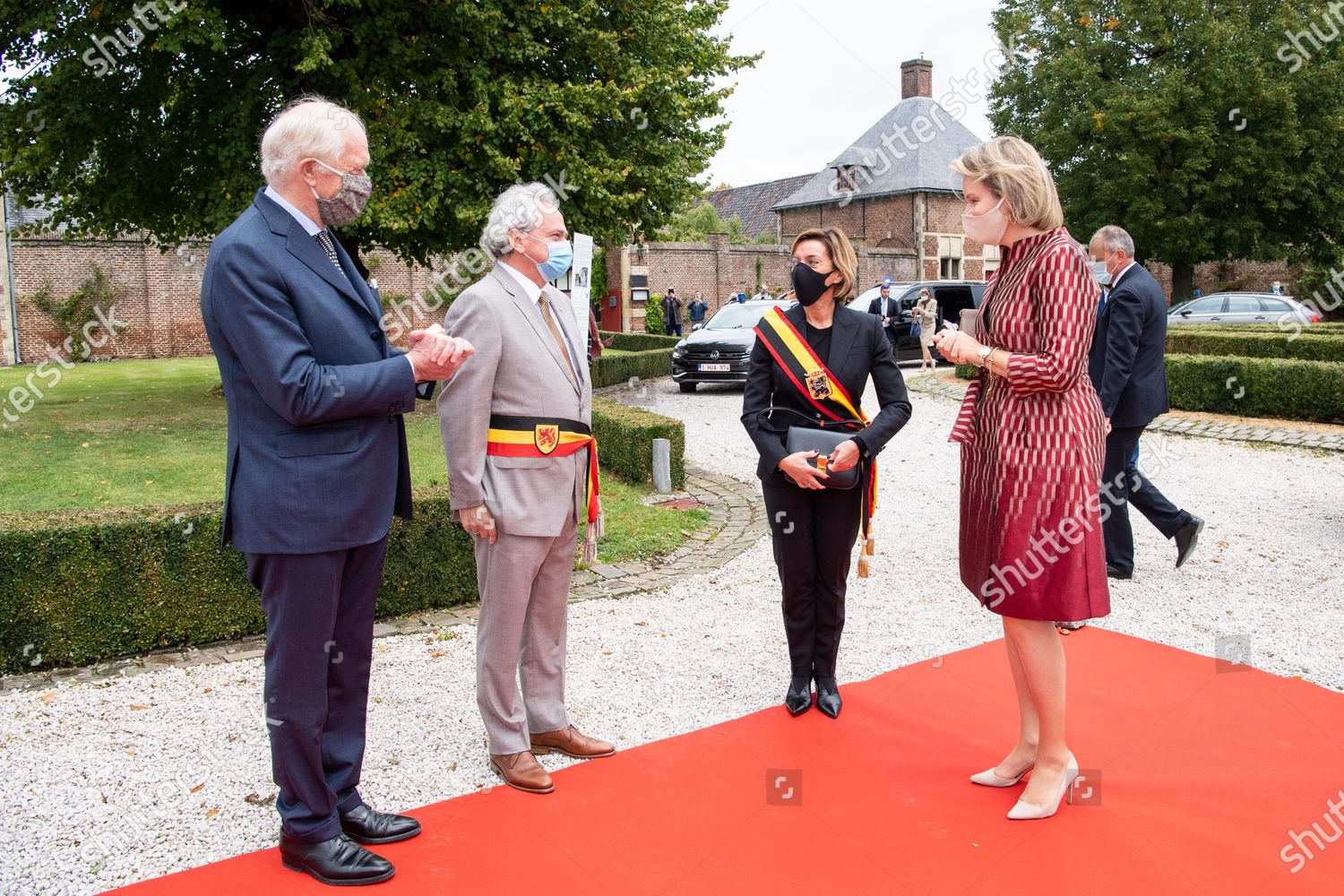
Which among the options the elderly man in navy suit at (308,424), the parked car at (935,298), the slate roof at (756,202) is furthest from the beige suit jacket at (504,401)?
the slate roof at (756,202)

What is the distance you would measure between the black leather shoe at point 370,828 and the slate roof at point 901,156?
39535 millimetres

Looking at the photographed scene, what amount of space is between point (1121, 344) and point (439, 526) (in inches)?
171

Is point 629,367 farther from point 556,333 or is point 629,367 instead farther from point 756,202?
point 756,202

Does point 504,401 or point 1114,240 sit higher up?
point 1114,240

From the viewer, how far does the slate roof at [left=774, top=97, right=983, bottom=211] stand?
132 feet

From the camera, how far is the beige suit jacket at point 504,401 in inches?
136

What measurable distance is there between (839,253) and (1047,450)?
128 centimetres

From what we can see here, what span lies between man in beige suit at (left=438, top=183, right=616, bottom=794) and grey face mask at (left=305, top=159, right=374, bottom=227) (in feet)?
1.95

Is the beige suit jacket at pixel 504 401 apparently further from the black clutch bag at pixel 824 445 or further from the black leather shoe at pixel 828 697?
the black leather shoe at pixel 828 697

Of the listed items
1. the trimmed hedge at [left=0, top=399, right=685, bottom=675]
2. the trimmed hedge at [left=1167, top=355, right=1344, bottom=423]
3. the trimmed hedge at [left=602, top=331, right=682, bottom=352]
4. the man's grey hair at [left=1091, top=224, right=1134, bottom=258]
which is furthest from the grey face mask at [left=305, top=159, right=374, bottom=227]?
the trimmed hedge at [left=602, top=331, right=682, bottom=352]

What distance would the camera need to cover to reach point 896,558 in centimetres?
705

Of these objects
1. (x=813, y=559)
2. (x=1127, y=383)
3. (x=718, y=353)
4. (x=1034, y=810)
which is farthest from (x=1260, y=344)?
(x=1034, y=810)

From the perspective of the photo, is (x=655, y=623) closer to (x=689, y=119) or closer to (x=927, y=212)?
(x=689, y=119)

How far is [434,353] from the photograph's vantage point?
285 centimetres
